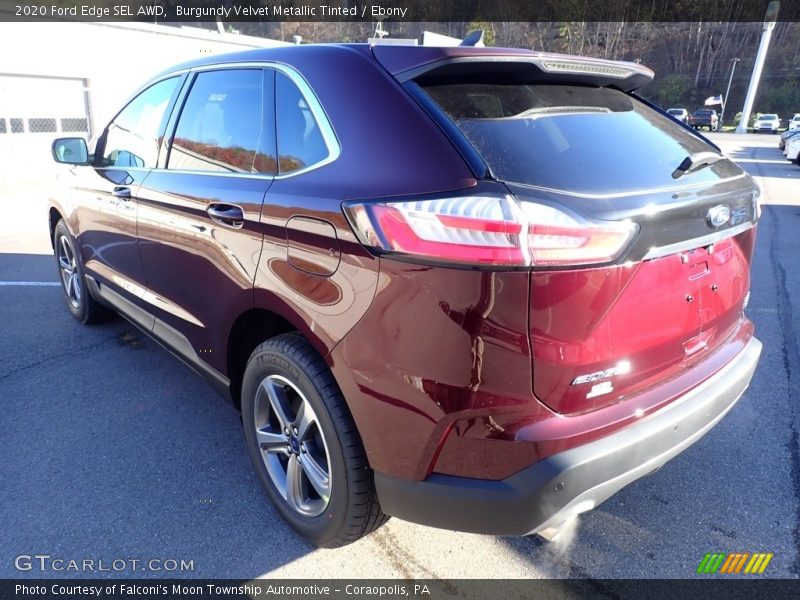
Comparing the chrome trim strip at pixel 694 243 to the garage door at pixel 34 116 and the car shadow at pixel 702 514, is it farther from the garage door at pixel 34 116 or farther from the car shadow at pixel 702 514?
the garage door at pixel 34 116

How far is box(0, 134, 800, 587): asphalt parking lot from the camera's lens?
217 centimetres

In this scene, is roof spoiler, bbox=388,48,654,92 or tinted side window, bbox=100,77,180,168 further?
tinted side window, bbox=100,77,180,168

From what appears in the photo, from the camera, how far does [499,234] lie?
1486 millimetres

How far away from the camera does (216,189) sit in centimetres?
235

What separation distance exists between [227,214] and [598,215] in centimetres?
142

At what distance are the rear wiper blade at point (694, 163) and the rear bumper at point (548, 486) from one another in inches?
29.7

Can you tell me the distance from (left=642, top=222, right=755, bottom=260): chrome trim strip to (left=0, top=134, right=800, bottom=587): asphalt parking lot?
3.99ft

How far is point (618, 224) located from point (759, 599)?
150 centimetres

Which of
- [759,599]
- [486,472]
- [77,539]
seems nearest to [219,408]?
[77,539]

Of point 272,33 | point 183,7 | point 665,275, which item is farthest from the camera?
point 272,33

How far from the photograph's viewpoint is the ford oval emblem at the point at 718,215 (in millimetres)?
1822

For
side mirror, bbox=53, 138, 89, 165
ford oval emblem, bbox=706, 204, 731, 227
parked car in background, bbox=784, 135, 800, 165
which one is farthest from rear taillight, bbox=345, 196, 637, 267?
parked car in background, bbox=784, 135, 800, 165

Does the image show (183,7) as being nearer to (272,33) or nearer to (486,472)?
(272,33)

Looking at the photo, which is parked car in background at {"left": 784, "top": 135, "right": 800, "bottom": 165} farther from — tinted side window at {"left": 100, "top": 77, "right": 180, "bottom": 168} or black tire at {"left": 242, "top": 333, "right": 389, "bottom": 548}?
black tire at {"left": 242, "top": 333, "right": 389, "bottom": 548}
